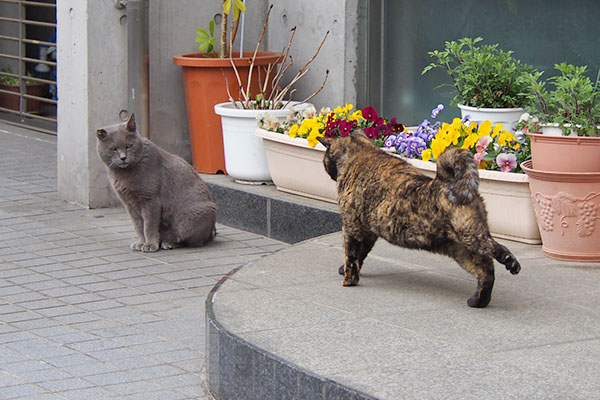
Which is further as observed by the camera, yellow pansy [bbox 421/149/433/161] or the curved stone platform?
yellow pansy [bbox 421/149/433/161]

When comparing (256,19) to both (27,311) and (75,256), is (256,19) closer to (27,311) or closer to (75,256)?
(75,256)

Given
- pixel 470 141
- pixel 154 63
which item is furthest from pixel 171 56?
pixel 470 141

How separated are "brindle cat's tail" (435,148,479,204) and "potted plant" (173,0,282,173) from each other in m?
3.80

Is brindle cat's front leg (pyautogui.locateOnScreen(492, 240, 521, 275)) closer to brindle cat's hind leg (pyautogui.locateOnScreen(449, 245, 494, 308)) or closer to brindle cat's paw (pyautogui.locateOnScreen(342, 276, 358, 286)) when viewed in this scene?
brindle cat's hind leg (pyautogui.locateOnScreen(449, 245, 494, 308))

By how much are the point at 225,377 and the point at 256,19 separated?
16.6ft

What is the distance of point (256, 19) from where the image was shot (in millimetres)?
8555

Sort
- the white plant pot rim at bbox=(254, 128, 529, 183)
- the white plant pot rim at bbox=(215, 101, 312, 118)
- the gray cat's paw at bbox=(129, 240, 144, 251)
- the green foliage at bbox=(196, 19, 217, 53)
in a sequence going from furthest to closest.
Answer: the green foliage at bbox=(196, 19, 217, 53) → the white plant pot rim at bbox=(215, 101, 312, 118) → the gray cat's paw at bbox=(129, 240, 144, 251) → the white plant pot rim at bbox=(254, 128, 529, 183)

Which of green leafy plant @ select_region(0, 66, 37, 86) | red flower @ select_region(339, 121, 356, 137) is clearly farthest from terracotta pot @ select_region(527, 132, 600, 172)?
green leafy plant @ select_region(0, 66, 37, 86)

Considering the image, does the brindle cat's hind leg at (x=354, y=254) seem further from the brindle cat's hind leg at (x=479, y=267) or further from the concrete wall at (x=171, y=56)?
the concrete wall at (x=171, y=56)

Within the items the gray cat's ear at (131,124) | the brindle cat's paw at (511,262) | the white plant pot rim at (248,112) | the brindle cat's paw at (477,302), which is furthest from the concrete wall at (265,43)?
the brindle cat's paw at (511,262)

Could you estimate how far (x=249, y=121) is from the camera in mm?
7410

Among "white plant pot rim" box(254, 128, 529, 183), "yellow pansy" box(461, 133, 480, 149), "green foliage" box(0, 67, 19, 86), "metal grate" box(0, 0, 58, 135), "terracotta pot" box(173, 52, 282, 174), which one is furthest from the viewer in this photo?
"green foliage" box(0, 67, 19, 86)

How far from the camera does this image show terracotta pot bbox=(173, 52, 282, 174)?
7.85m

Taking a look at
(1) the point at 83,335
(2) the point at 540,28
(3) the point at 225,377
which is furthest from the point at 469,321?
(2) the point at 540,28
